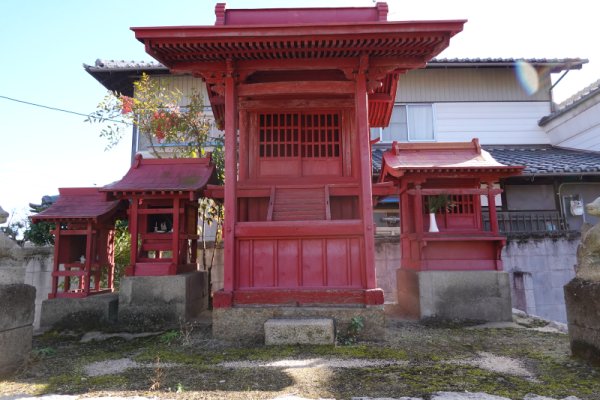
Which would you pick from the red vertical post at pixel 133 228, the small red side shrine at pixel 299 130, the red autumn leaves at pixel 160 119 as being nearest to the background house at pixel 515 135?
Answer: the small red side shrine at pixel 299 130

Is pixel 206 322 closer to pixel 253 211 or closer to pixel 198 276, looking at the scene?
pixel 198 276

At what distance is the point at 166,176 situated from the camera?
8109 millimetres

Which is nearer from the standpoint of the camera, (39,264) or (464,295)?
(464,295)

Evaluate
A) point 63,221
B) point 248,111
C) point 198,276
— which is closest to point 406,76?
point 248,111

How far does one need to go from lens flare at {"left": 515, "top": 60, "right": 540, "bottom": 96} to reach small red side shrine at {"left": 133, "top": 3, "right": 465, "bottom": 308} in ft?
36.4

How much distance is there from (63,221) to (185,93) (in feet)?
26.9

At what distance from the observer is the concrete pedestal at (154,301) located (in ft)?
24.7

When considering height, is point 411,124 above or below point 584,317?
above

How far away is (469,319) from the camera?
779 centimetres

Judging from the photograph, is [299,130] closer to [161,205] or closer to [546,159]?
[161,205]

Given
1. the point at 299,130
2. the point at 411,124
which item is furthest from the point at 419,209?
the point at 411,124

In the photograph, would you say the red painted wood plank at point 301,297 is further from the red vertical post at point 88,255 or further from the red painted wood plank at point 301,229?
the red vertical post at point 88,255

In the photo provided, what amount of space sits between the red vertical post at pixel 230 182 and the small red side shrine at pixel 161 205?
4.18 ft

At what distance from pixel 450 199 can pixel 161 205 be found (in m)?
6.40
